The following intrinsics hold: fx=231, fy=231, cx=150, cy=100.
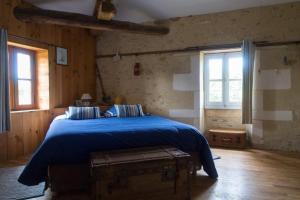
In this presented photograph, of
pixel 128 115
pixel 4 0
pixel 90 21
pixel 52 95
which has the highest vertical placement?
pixel 4 0

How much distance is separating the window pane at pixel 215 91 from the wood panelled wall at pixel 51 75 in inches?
116

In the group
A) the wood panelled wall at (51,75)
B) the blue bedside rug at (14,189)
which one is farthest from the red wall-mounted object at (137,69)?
the blue bedside rug at (14,189)

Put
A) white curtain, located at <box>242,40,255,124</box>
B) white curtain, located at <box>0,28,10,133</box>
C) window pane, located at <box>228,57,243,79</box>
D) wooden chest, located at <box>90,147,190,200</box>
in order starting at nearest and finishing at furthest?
wooden chest, located at <box>90,147,190,200</box>, white curtain, located at <box>0,28,10,133</box>, white curtain, located at <box>242,40,255,124</box>, window pane, located at <box>228,57,243,79</box>

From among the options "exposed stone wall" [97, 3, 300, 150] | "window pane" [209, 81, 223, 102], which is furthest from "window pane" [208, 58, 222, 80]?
"exposed stone wall" [97, 3, 300, 150]

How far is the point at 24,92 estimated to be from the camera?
4484 millimetres

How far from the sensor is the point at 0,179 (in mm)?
3018

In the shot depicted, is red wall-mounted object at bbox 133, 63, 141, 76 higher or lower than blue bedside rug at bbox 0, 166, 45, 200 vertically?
higher

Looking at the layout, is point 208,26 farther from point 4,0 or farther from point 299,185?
point 4,0

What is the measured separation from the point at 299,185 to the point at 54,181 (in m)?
2.90

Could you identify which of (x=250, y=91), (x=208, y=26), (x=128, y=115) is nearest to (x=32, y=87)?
(x=128, y=115)

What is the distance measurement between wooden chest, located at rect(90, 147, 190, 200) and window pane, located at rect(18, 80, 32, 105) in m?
2.70

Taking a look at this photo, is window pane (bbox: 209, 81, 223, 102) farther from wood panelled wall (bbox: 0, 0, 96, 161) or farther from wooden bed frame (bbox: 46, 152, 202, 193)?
wooden bed frame (bbox: 46, 152, 202, 193)

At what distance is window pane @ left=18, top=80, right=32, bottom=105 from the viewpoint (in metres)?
4.38

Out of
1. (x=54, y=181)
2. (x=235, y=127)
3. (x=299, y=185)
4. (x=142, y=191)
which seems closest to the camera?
(x=142, y=191)
